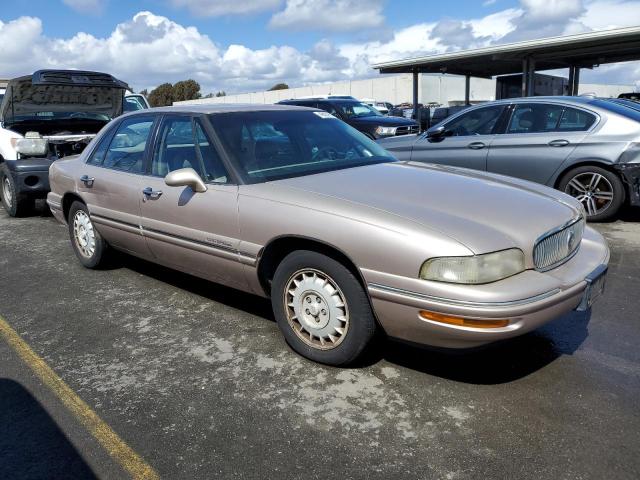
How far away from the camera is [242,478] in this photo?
7.77 ft

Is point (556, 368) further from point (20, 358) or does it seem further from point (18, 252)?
point (18, 252)

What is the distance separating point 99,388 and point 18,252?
3898 mm

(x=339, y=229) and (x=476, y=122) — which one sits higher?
(x=476, y=122)

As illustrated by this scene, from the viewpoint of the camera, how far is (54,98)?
824cm

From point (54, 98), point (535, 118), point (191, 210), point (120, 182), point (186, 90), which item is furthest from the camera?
point (186, 90)

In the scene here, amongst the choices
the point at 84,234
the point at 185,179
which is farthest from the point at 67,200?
the point at 185,179

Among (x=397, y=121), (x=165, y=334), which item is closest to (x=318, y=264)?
(x=165, y=334)

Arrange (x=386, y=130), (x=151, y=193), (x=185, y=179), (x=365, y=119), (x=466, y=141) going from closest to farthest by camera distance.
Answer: (x=185, y=179) → (x=151, y=193) → (x=466, y=141) → (x=386, y=130) → (x=365, y=119)

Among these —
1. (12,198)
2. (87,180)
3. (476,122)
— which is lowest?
(12,198)

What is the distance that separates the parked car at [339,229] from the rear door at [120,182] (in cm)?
2

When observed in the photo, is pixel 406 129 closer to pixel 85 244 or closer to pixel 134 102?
pixel 134 102

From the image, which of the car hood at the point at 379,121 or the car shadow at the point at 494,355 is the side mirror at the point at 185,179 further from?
the car hood at the point at 379,121

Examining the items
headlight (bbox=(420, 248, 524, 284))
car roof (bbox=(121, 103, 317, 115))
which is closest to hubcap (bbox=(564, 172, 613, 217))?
car roof (bbox=(121, 103, 317, 115))

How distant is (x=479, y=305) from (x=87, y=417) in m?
2.03
